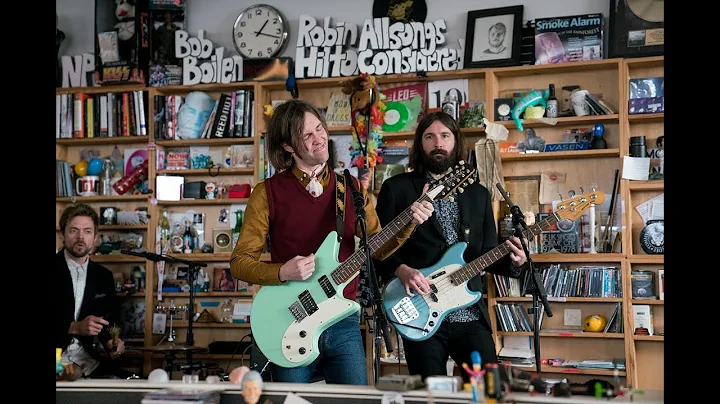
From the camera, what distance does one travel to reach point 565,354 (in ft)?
17.1

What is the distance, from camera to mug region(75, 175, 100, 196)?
606 cm

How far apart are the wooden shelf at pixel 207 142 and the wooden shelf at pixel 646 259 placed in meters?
2.59

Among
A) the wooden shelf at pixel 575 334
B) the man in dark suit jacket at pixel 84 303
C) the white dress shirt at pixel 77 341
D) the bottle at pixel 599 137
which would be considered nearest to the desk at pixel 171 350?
the man in dark suit jacket at pixel 84 303

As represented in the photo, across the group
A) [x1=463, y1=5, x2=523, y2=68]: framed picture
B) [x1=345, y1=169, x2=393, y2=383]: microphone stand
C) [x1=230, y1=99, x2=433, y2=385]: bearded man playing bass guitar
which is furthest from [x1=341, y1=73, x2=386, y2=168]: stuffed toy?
[x1=345, y1=169, x2=393, y2=383]: microphone stand

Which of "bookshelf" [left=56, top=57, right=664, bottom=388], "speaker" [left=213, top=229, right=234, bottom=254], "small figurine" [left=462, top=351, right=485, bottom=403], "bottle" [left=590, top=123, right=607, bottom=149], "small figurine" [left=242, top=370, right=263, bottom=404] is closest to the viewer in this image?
"small figurine" [left=462, top=351, right=485, bottom=403]

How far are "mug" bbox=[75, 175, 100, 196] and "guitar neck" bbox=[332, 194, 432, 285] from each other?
3448 millimetres

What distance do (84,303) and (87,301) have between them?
21 mm

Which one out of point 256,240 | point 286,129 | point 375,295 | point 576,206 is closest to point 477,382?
point 375,295

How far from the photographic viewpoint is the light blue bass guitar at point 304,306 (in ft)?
9.93

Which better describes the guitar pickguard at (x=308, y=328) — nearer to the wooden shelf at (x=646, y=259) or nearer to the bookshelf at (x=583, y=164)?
the bookshelf at (x=583, y=164)

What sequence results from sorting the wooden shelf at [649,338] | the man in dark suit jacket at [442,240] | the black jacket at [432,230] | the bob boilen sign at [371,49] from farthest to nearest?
the bob boilen sign at [371,49]
the wooden shelf at [649,338]
the black jacket at [432,230]
the man in dark suit jacket at [442,240]

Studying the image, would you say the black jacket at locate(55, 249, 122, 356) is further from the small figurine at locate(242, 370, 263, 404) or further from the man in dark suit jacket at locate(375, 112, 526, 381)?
the small figurine at locate(242, 370, 263, 404)
